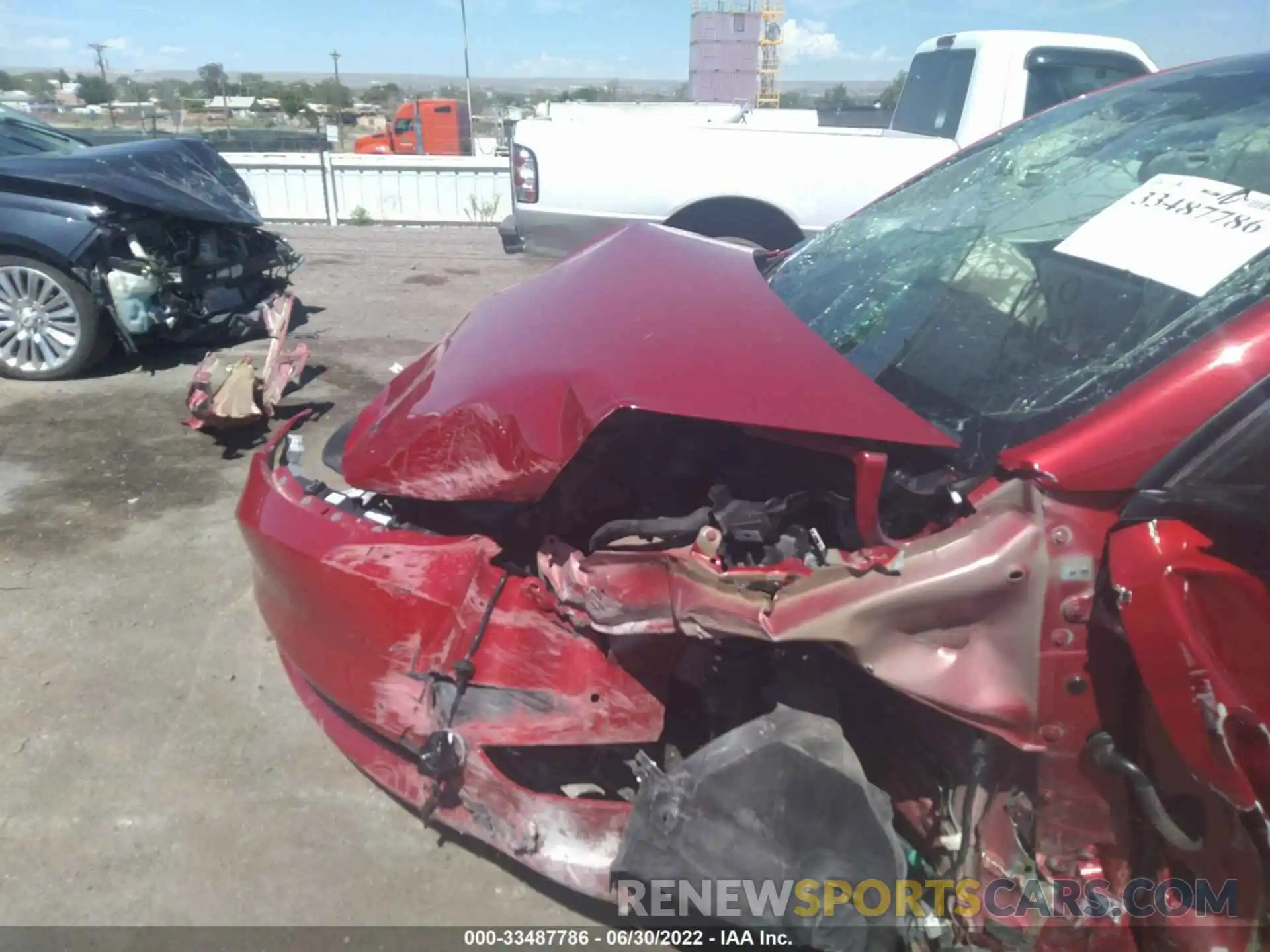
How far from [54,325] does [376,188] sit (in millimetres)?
7341

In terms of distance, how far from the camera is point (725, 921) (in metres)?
1.87

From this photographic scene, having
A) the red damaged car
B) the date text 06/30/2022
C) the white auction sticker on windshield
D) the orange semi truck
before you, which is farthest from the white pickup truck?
the orange semi truck

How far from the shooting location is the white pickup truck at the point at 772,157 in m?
5.96

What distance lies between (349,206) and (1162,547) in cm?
1275

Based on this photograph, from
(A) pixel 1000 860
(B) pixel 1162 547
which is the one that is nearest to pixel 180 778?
(A) pixel 1000 860

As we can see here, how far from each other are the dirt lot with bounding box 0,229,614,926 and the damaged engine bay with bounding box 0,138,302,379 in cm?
116

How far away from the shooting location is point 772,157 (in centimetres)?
598

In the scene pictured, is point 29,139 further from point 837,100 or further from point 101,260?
point 837,100

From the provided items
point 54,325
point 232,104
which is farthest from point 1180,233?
point 232,104

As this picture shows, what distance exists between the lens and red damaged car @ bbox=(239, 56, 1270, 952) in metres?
1.62

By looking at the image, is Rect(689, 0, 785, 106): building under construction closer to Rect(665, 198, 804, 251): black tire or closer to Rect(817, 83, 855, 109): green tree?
Rect(817, 83, 855, 109): green tree

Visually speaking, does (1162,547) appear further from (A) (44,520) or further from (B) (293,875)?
(A) (44,520)

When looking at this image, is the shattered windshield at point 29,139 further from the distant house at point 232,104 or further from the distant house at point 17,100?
the distant house at point 232,104

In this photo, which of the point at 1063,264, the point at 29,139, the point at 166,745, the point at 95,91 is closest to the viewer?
the point at 1063,264
